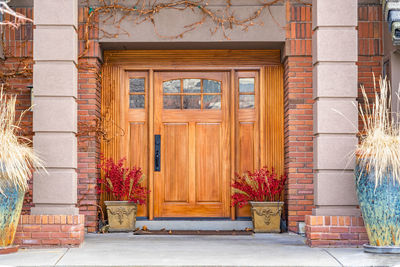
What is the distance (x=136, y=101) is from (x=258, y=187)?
1996 millimetres

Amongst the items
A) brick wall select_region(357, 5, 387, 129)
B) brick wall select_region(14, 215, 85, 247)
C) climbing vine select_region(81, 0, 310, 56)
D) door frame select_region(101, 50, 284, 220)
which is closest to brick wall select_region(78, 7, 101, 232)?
climbing vine select_region(81, 0, 310, 56)

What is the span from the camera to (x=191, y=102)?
798cm

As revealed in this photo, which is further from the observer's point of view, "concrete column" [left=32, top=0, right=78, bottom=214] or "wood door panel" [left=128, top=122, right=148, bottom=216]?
"wood door panel" [left=128, top=122, right=148, bottom=216]

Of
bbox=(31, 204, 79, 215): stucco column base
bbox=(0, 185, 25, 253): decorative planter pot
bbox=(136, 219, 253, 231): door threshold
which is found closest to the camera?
bbox=(0, 185, 25, 253): decorative planter pot

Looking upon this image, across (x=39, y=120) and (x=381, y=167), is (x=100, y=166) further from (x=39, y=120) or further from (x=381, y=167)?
(x=381, y=167)

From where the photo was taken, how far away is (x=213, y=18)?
24.2ft

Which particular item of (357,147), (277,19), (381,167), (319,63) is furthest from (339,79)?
(277,19)

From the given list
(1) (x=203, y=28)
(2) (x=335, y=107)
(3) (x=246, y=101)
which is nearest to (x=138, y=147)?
(3) (x=246, y=101)

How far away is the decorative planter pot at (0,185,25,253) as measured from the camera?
5.33 meters

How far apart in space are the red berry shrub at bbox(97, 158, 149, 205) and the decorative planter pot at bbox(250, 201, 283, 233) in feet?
4.76

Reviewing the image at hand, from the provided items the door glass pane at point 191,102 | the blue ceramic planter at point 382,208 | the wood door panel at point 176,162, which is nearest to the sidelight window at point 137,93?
the wood door panel at point 176,162

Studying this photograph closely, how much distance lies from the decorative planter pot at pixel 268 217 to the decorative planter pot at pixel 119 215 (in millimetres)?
1552

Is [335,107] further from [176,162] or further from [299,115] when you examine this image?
[176,162]

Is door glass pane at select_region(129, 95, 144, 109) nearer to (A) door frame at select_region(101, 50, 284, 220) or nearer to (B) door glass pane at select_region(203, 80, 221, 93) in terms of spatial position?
(A) door frame at select_region(101, 50, 284, 220)
